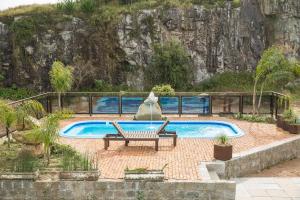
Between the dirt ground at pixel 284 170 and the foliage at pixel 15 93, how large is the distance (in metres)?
18.2

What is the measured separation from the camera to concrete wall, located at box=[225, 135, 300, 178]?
408 inches

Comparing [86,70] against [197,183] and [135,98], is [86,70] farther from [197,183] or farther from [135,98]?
[197,183]

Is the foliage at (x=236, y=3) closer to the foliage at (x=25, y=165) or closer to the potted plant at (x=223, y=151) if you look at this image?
the potted plant at (x=223, y=151)

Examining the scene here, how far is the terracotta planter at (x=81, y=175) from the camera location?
328 inches

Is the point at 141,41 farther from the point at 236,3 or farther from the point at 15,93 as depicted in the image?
the point at 15,93

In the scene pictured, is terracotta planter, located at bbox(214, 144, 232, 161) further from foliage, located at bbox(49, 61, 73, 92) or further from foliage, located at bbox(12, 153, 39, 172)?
foliage, located at bbox(49, 61, 73, 92)

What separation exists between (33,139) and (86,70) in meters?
17.2

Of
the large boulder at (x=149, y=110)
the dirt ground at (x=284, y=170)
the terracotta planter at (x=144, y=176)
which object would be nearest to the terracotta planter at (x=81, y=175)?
the terracotta planter at (x=144, y=176)

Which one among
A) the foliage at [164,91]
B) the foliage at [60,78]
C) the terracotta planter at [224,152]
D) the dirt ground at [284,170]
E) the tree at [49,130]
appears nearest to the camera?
the tree at [49,130]

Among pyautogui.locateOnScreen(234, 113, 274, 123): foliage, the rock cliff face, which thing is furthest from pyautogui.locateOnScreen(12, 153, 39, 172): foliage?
the rock cliff face

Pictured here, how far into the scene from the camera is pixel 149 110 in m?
16.8

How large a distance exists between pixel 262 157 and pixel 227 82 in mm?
17335

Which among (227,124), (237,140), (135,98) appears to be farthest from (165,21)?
(237,140)

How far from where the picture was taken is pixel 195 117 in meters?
17.3
